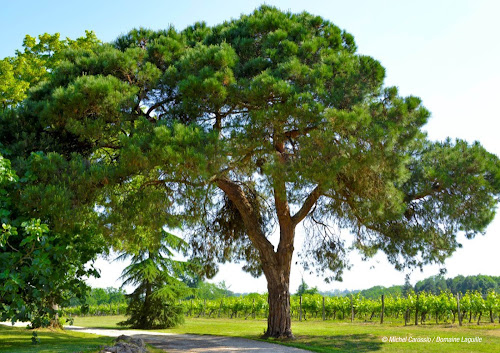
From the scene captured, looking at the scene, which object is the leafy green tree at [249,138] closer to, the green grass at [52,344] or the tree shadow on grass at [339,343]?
the tree shadow on grass at [339,343]

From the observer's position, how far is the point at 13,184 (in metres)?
8.32

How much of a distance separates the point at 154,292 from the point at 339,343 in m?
8.22

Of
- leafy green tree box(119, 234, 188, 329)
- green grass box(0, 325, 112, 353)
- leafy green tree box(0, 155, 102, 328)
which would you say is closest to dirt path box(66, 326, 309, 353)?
green grass box(0, 325, 112, 353)

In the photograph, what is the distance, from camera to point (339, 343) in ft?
36.9

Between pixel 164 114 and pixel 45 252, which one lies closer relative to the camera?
pixel 45 252

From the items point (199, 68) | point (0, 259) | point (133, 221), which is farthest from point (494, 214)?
point (0, 259)

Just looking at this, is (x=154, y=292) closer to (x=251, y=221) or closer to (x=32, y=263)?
(x=251, y=221)

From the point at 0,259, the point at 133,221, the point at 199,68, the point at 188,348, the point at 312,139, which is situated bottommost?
the point at 188,348

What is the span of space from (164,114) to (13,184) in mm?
3478

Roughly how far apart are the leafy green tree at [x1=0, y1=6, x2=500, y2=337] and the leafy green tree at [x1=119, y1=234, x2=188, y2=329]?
19.9 feet

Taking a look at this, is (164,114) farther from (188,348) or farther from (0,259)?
(188,348)

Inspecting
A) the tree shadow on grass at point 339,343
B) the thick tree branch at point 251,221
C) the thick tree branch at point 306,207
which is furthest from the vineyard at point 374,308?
the thick tree branch at point 306,207

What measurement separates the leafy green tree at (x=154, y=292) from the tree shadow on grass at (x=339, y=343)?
6.57m

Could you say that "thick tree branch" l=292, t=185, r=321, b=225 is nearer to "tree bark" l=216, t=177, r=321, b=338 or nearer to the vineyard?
"tree bark" l=216, t=177, r=321, b=338
